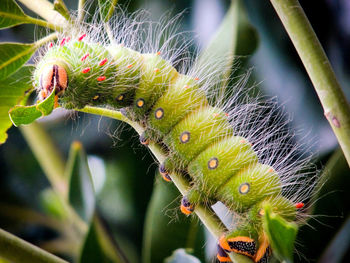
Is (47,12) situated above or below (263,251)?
above

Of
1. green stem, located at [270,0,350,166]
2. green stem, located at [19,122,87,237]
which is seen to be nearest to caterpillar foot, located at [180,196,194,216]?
green stem, located at [270,0,350,166]

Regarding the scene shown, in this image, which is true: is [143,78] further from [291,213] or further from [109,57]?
[291,213]

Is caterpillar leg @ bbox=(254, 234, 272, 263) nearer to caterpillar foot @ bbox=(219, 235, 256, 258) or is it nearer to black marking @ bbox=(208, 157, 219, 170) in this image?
caterpillar foot @ bbox=(219, 235, 256, 258)

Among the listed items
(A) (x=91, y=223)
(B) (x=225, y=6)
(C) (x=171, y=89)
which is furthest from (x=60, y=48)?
(B) (x=225, y=6)

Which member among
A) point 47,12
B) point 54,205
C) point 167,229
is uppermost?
point 47,12

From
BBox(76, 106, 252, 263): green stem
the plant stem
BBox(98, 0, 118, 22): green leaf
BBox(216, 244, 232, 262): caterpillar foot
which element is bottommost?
BBox(216, 244, 232, 262): caterpillar foot

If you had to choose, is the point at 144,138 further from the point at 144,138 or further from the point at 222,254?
the point at 222,254

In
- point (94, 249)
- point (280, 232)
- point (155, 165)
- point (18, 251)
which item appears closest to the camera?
point (280, 232)

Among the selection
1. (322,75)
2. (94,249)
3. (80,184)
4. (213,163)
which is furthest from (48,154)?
(322,75)

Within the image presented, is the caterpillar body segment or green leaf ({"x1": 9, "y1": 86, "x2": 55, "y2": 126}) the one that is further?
the caterpillar body segment
